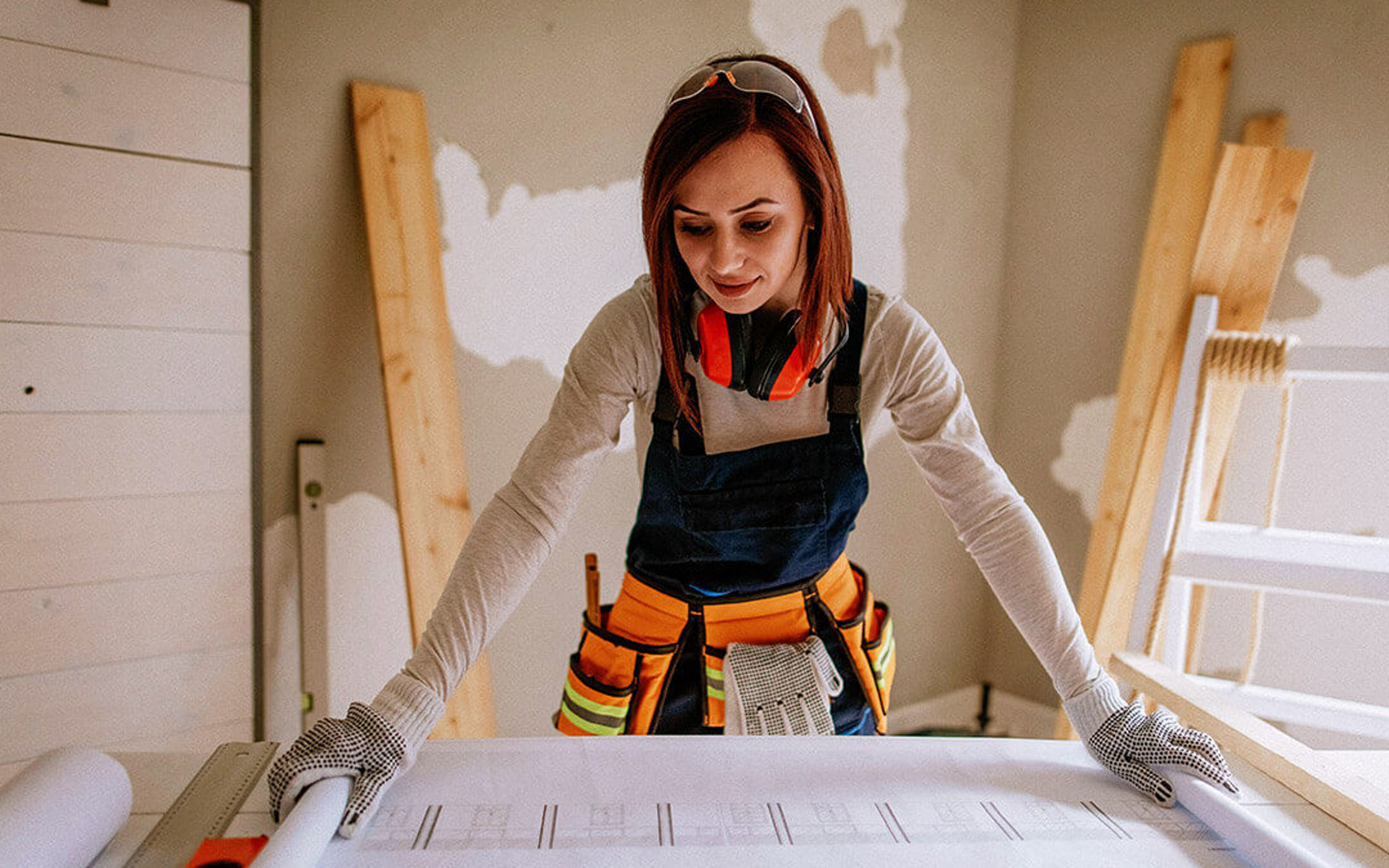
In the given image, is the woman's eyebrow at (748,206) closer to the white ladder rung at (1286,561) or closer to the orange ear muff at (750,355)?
the orange ear muff at (750,355)

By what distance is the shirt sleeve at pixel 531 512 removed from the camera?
87cm

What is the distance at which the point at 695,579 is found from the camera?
112 centimetres

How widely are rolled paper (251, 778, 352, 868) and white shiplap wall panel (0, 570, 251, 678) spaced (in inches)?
33.1

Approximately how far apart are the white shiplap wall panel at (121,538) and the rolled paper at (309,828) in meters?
0.85

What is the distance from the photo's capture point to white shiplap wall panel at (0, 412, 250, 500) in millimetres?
1315

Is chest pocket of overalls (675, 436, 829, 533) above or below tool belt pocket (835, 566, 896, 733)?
above

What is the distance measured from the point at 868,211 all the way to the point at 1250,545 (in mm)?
1221

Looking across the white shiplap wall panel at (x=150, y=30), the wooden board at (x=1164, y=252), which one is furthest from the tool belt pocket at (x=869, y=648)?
the white shiplap wall panel at (x=150, y=30)

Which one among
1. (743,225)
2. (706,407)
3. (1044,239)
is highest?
(1044,239)

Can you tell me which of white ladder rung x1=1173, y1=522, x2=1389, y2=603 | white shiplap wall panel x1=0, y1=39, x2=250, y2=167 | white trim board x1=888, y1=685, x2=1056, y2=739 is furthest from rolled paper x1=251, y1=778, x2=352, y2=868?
white trim board x1=888, y1=685, x2=1056, y2=739

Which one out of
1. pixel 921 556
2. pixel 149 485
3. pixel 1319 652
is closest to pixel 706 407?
pixel 149 485

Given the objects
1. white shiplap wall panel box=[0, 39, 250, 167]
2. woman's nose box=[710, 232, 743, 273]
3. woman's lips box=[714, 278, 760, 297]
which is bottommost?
woman's lips box=[714, 278, 760, 297]

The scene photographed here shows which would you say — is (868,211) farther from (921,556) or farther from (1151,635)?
(1151,635)

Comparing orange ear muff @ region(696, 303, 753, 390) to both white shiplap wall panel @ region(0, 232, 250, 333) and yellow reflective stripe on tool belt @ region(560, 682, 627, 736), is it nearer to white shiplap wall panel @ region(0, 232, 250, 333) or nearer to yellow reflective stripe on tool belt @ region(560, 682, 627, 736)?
yellow reflective stripe on tool belt @ region(560, 682, 627, 736)
